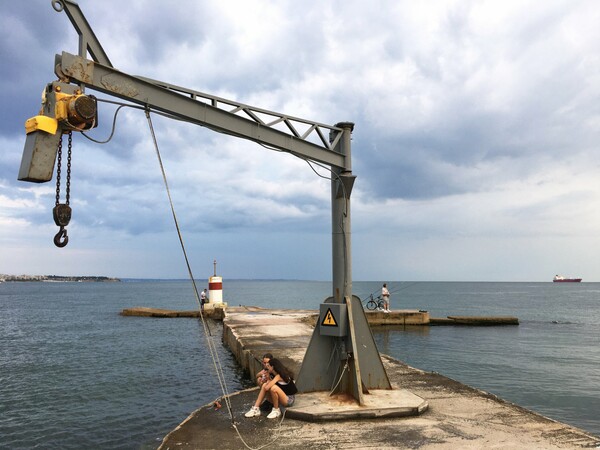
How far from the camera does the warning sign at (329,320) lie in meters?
8.42

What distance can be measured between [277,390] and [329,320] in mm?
1646

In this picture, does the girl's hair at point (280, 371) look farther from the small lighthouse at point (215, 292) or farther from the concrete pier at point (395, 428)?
the small lighthouse at point (215, 292)

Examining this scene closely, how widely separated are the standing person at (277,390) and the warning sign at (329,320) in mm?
1241

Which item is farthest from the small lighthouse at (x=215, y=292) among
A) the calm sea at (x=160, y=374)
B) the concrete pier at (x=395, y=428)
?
the concrete pier at (x=395, y=428)

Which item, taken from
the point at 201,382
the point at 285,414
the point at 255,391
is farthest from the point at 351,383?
the point at 201,382

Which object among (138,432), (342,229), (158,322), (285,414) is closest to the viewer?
(285,414)

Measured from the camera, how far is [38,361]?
20.2 meters

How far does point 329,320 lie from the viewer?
848 cm

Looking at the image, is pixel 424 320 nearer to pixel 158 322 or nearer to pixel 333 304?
pixel 158 322

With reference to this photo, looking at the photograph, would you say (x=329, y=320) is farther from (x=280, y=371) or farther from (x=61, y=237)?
(x=61, y=237)

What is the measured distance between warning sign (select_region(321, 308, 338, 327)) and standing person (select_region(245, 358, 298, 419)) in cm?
124

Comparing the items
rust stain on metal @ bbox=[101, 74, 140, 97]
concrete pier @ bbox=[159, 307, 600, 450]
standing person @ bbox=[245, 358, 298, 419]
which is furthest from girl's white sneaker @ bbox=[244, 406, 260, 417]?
rust stain on metal @ bbox=[101, 74, 140, 97]

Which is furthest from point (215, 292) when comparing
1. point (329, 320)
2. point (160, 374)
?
point (329, 320)

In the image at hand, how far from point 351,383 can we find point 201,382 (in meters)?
9.03
